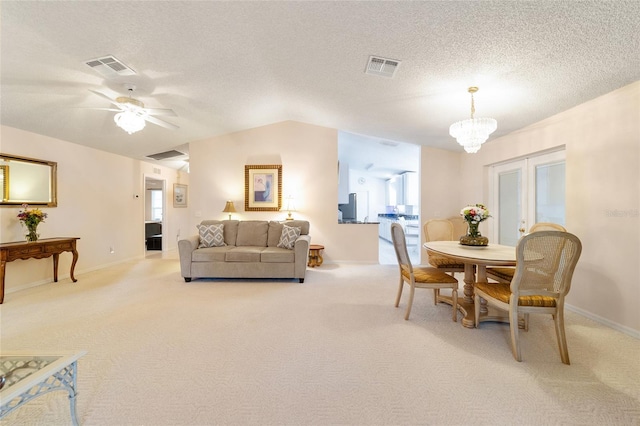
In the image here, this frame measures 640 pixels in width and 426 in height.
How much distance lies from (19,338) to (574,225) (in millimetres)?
5635

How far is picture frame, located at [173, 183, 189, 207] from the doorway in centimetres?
34

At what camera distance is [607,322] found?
263 cm

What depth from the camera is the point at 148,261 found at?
557 centimetres

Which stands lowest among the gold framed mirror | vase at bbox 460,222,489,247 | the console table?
the console table

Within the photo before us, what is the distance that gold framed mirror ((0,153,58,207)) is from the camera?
3535mm

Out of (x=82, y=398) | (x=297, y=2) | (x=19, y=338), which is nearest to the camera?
(x=82, y=398)

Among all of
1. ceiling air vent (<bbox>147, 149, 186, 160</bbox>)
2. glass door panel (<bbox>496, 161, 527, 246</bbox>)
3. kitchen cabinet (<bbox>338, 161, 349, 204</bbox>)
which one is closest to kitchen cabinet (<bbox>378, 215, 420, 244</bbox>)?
kitchen cabinet (<bbox>338, 161, 349, 204</bbox>)

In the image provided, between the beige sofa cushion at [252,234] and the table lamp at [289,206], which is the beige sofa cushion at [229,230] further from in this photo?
the table lamp at [289,206]

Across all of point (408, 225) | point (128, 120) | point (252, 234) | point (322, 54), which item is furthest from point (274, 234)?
point (408, 225)

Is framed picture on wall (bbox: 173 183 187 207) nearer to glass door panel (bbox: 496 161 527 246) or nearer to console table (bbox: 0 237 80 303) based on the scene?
console table (bbox: 0 237 80 303)

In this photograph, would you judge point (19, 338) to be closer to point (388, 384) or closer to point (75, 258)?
point (75, 258)

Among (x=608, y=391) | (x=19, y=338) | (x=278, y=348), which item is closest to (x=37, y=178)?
(x=19, y=338)

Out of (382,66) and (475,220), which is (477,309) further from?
(382,66)

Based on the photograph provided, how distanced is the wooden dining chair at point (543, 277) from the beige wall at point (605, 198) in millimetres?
1142
